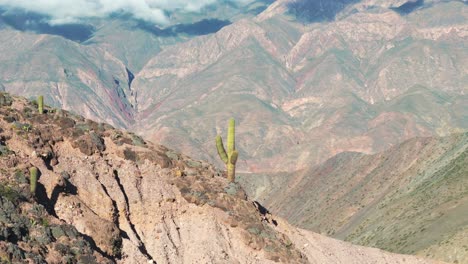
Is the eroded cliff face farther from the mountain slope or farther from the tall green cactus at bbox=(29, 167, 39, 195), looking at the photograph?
the mountain slope

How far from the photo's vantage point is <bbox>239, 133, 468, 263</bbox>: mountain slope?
89.1 meters

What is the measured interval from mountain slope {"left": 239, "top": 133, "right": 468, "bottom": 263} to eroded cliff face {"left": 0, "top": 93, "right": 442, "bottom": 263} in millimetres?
26987

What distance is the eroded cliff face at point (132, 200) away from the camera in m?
49.9

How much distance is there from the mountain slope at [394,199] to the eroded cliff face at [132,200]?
27.0 m

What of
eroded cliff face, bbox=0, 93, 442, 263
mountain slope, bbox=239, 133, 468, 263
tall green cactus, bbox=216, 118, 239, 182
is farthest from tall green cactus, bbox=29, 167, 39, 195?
mountain slope, bbox=239, 133, 468, 263

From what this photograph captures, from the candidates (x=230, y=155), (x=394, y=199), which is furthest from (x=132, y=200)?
(x=394, y=199)

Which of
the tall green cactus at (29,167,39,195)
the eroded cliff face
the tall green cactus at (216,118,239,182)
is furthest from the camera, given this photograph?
the tall green cactus at (216,118,239,182)

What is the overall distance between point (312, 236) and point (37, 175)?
30693 mm

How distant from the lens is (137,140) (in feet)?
217

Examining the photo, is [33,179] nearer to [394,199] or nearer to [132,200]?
[132,200]

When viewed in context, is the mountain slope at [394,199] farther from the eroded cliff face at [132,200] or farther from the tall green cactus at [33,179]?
the tall green cactus at [33,179]

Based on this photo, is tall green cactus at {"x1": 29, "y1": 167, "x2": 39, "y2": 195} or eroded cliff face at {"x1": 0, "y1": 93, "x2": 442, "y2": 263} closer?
tall green cactus at {"x1": 29, "y1": 167, "x2": 39, "y2": 195}

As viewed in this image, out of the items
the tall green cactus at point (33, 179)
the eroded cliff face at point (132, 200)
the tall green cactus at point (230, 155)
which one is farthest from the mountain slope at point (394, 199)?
the tall green cactus at point (33, 179)

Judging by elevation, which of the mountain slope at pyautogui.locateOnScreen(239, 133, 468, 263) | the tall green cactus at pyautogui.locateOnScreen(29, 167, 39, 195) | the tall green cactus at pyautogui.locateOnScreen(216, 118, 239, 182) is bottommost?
the mountain slope at pyautogui.locateOnScreen(239, 133, 468, 263)
